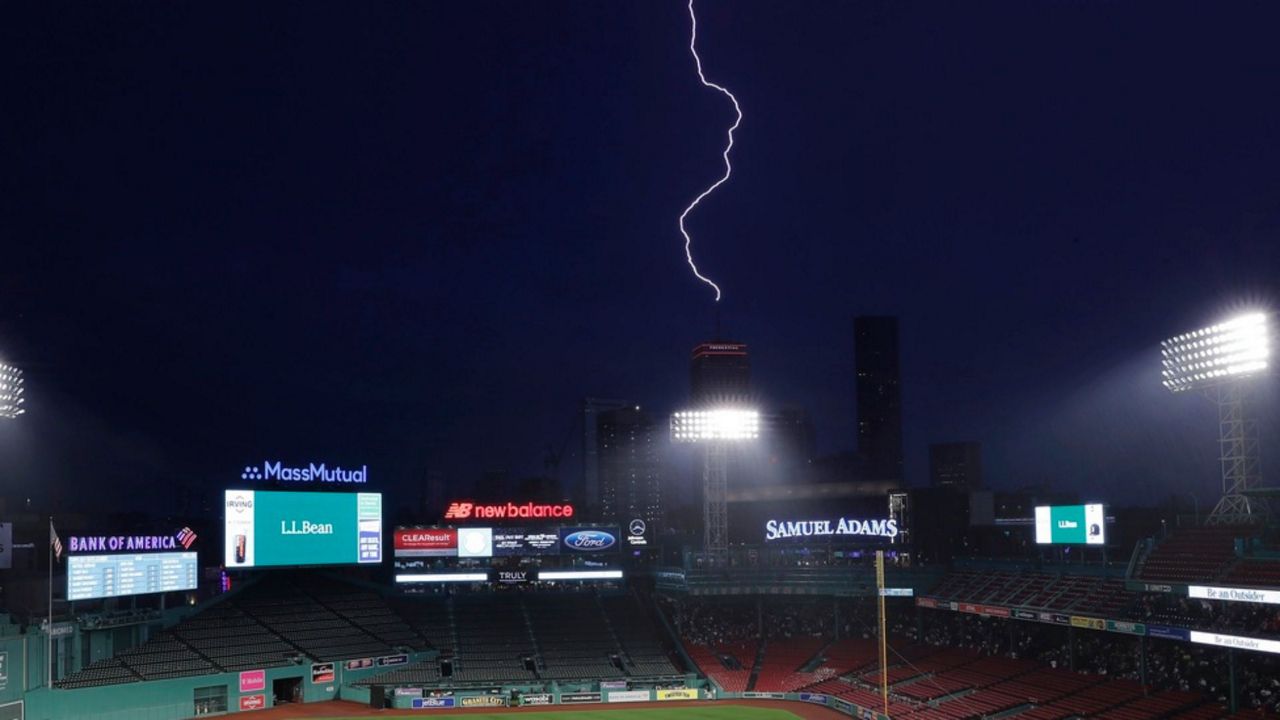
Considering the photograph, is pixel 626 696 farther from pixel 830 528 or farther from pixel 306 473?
pixel 306 473

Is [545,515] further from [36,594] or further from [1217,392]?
[1217,392]

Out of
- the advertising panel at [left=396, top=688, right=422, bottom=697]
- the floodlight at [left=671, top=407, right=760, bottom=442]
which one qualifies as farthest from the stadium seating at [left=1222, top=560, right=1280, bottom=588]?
the advertising panel at [left=396, top=688, right=422, bottom=697]

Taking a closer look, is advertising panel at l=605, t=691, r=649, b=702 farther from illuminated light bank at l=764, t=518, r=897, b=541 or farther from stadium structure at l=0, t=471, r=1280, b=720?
illuminated light bank at l=764, t=518, r=897, b=541

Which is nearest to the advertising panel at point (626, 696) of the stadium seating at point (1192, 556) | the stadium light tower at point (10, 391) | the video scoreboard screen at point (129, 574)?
the video scoreboard screen at point (129, 574)

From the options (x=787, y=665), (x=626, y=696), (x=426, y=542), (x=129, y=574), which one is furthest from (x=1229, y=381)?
(x=129, y=574)

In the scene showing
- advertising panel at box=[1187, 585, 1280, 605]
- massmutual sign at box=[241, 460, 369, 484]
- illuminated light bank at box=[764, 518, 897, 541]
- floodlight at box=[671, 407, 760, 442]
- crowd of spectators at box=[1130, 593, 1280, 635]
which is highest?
floodlight at box=[671, 407, 760, 442]

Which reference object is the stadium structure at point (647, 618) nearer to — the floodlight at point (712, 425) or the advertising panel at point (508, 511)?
the advertising panel at point (508, 511)
